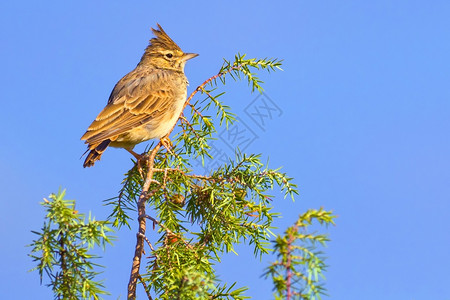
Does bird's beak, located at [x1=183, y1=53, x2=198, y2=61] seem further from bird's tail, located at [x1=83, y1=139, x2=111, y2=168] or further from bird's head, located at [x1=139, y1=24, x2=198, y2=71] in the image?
bird's tail, located at [x1=83, y1=139, x2=111, y2=168]

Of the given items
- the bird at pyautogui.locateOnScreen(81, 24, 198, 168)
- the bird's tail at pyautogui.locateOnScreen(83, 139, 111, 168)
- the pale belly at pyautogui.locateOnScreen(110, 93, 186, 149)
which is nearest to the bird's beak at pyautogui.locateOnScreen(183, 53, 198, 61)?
the bird at pyautogui.locateOnScreen(81, 24, 198, 168)

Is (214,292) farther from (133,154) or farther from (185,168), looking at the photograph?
(133,154)

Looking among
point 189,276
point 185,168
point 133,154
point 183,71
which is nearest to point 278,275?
point 189,276

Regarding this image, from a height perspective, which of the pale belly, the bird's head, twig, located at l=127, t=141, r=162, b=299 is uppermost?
the bird's head

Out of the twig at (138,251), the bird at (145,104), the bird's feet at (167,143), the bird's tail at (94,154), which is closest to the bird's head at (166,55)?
the bird at (145,104)

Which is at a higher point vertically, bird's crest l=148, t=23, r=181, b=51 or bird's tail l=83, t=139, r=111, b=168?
bird's crest l=148, t=23, r=181, b=51

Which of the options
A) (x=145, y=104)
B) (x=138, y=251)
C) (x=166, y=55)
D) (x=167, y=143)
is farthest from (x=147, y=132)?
(x=138, y=251)

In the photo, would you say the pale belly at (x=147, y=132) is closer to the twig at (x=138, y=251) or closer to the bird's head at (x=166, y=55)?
the bird's head at (x=166, y=55)

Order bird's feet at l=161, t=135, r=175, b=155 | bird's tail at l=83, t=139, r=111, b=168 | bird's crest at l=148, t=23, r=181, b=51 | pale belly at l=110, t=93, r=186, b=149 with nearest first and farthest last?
bird's feet at l=161, t=135, r=175, b=155, bird's tail at l=83, t=139, r=111, b=168, pale belly at l=110, t=93, r=186, b=149, bird's crest at l=148, t=23, r=181, b=51

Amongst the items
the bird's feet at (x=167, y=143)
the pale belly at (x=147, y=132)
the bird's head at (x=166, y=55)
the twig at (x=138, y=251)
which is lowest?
the twig at (x=138, y=251)

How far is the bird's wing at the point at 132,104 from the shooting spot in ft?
21.3

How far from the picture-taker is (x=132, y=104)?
7.16 m

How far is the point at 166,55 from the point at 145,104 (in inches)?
60.0

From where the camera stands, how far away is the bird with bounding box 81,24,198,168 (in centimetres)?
646
